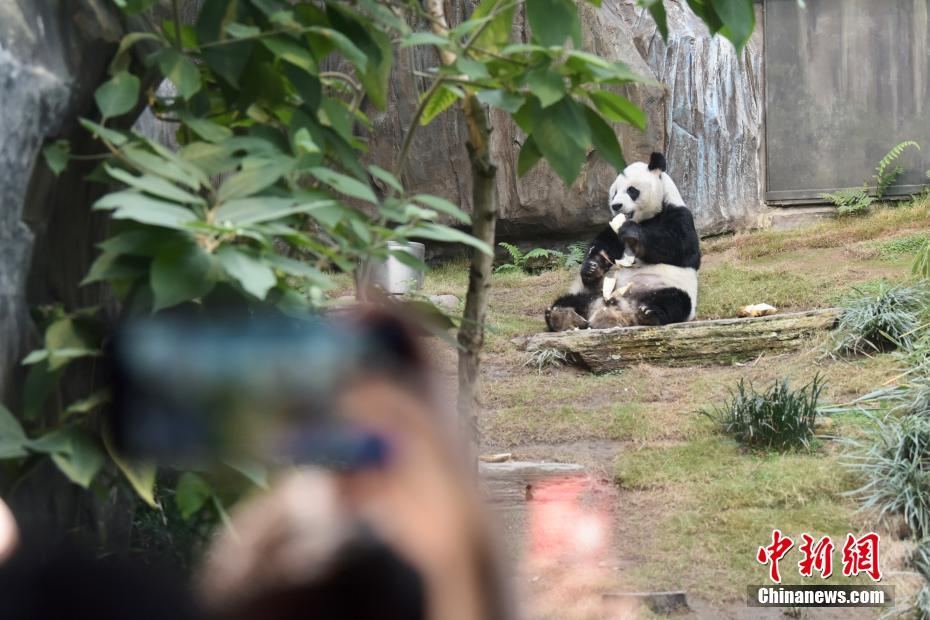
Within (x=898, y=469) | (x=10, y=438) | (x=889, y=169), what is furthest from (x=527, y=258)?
(x=10, y=438)

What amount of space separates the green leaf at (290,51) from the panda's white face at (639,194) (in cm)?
618

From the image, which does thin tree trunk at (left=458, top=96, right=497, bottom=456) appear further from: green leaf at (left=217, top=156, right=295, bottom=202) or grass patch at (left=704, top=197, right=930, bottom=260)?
grass patch at (left=704, top=197, right=930, bottom=260)

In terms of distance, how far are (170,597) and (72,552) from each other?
0.15m

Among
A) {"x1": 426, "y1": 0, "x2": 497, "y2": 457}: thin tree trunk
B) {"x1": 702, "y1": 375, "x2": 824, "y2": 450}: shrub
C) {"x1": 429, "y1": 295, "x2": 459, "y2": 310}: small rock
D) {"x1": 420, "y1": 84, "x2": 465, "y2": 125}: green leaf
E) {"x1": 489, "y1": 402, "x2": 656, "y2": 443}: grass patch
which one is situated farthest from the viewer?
{"x1": 429, "y1": 295, "x2": 459, "y2": 310}: small rock

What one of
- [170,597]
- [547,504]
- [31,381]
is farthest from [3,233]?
[547,504]

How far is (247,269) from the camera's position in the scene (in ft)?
3.76

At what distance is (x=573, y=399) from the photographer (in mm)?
6195

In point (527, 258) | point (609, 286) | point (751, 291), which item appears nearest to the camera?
point (609, 286)

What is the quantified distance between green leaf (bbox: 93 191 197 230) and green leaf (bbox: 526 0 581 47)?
0.72 m

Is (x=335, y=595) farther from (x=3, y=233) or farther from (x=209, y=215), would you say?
(x=3, y=233)

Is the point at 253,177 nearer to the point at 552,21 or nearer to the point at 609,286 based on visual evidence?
the point at 552,21

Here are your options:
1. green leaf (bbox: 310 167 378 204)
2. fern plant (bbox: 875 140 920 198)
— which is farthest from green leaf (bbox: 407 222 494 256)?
fern plant (bbox: 875 140 920 198)

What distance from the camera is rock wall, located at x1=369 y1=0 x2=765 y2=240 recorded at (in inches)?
392

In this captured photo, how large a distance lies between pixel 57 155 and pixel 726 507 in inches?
135
